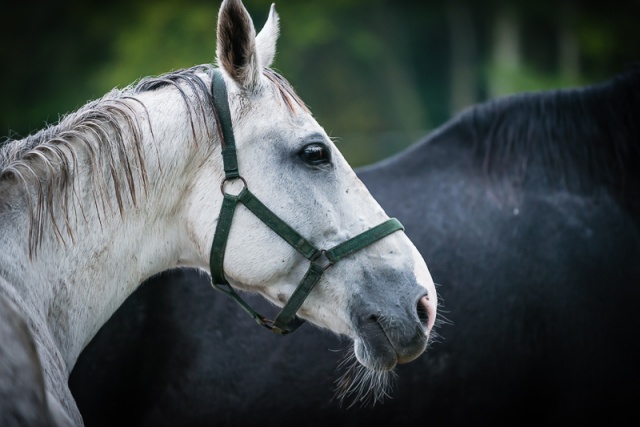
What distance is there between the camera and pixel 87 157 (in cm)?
241

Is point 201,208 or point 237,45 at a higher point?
point 237,45

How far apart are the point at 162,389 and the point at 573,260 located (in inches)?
89.4

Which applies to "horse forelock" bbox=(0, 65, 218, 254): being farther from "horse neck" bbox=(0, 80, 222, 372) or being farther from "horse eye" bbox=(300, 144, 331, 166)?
"horse eye" bbox=(300, 144, 331, 166)

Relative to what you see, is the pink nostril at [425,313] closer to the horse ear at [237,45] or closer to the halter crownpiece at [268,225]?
the halter crownpiece at [268,225]

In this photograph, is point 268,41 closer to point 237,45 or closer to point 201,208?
point 237,45

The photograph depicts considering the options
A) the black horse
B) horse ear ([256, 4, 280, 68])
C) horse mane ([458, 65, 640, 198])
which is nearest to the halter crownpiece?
horse ear ([256, 4, 280, 68])

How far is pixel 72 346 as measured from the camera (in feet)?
8.04

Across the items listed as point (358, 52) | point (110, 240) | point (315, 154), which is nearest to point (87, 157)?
point (110, 240)

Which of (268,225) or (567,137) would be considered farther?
(567,137)

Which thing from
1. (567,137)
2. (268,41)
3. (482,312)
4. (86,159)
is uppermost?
(268,41)

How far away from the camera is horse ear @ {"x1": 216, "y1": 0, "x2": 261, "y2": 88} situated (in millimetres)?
2377

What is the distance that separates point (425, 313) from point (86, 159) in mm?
1404

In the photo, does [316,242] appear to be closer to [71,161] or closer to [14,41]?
[71,161]

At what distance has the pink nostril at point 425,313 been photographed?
2465mm
